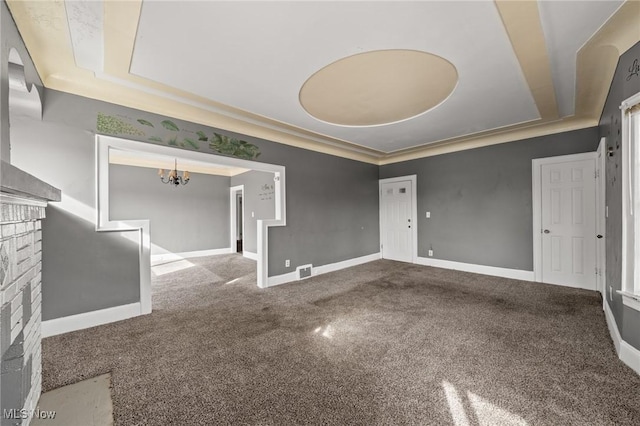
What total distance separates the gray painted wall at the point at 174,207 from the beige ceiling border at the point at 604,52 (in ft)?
24.9

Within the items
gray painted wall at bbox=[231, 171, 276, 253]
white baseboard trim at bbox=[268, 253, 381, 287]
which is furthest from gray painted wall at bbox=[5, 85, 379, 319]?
gray painted wall at bbox=[231, 171, 276, 253]

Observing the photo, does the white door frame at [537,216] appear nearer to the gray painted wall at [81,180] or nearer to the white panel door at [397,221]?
the white panel door at [397,221]

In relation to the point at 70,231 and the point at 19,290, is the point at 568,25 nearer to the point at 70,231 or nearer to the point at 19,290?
the point at 19,290

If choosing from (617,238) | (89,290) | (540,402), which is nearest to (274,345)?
(540,402)

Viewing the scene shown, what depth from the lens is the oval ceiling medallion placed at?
2.33 metres

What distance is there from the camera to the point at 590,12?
1.77 meters

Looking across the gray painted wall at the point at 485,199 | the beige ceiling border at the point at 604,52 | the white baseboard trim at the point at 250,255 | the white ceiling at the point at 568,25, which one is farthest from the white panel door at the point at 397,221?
the white ceiling at the point at 568,25

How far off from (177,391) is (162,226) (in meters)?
5.84

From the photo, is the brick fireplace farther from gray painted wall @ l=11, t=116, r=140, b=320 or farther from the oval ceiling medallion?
the oval ceiling medallion

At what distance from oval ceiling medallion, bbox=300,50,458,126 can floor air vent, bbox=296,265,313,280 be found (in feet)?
8.42

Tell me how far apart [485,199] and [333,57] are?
13.3 ft

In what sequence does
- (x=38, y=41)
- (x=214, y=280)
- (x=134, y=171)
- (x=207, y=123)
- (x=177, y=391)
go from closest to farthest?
(x=177, y=391) < (x=38, y=41) < (x=207, y=123) < (x=214, y=280) < (x=134, y=171)

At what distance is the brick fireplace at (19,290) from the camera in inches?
40.3

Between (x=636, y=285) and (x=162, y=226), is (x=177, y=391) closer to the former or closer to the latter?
(x=636, y=285)
